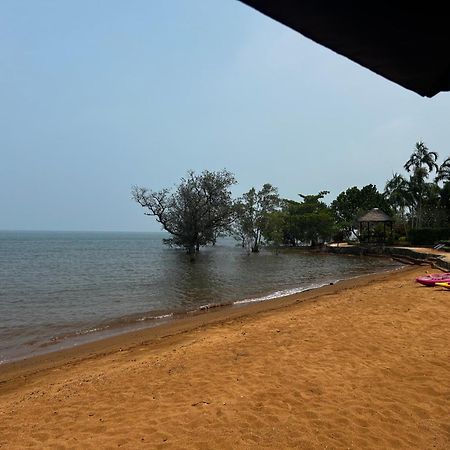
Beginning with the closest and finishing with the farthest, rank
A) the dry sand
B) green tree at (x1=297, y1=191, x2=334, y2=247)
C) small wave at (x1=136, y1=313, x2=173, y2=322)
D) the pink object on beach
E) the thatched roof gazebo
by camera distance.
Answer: the dry sand → small wave at (x1=136, y1=313, x2=173, y2=322) → the pink object on beach → the thatched roof gazebo → green tree at (x1=297, y1=191, x2=334, y2=247)

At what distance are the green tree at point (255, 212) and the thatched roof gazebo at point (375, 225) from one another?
13967 mm

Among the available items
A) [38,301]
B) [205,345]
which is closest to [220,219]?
[38,301]

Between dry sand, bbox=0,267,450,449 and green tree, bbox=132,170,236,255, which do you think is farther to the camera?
green tree, bbox=132,170,236,255

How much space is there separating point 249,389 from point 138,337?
18.6ft

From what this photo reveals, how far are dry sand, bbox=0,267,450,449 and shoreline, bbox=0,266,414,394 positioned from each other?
8 cm

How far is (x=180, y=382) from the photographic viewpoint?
6.32m

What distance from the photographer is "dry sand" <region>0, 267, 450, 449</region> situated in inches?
177

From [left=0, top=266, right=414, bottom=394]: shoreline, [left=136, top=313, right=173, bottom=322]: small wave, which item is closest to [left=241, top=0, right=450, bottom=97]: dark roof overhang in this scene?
[left=0, top=266, right=414, bottom=394]: shoreline

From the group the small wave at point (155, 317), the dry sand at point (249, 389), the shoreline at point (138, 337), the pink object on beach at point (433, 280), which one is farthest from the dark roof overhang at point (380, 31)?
the pink object on beach at point (433, 280)

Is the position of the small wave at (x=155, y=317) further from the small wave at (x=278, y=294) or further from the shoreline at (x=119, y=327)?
the small wave at (x=278, y=294)

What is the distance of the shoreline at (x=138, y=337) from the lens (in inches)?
338

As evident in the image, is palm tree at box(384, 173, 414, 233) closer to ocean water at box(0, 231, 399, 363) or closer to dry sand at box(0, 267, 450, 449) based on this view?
ocean water at box(0, 231, 399, 363)

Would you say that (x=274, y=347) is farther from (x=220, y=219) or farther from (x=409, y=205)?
(x=409, y=205)

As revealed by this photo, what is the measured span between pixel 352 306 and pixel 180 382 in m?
7.47
